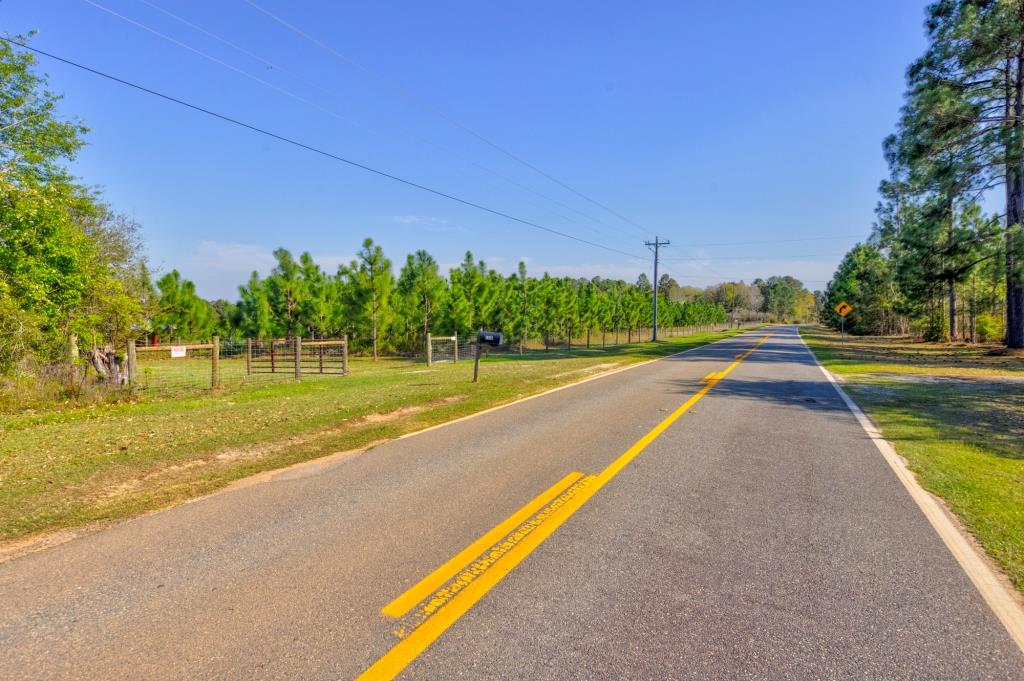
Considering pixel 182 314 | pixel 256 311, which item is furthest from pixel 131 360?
pixel 182 314

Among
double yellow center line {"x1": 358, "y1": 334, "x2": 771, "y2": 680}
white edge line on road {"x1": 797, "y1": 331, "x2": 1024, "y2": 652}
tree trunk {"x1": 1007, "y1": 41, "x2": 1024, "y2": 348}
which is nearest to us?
double yellow center line {"x1": 358, "y1": 334, "x2": 771, "y2": 680}

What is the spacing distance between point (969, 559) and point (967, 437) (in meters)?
5.33

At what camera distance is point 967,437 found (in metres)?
7.39

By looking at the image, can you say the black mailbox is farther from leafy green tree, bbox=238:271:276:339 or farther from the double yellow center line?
leafy green tree, bbox=238:271:276:339

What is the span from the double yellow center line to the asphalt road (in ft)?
0.13

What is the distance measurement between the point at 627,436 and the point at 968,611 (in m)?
4.45

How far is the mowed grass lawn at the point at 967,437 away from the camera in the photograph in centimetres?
414

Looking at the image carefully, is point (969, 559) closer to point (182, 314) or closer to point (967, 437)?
point (967, 437)

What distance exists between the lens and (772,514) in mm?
4309

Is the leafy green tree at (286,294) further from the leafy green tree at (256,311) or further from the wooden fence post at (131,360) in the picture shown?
the wooden fence post at (131,360)

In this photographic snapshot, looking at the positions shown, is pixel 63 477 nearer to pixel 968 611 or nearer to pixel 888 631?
pixel 888 631

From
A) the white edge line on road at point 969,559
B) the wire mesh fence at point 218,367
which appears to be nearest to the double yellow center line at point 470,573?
the white edge line on road at point 969,559

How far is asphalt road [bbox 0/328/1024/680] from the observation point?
2445 millimetres

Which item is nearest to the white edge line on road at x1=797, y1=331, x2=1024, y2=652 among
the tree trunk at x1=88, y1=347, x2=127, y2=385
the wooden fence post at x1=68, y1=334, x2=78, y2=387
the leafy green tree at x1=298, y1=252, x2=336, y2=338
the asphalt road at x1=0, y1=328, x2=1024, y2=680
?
the asphalt road at x1=0, y1=328, x2=1024, y2=680
